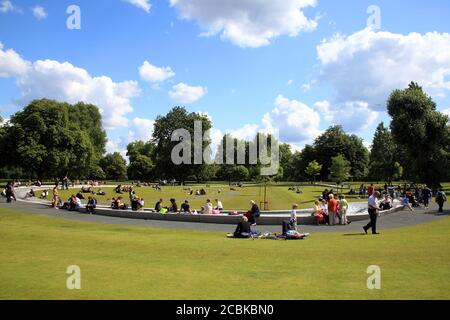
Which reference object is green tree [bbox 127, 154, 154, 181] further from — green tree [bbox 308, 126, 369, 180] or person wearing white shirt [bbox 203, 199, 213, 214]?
person wearing white shirt [bbox 203, 199, 213, 214]

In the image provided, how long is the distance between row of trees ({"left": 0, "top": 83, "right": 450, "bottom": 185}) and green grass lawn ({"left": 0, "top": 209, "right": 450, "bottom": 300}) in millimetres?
43785

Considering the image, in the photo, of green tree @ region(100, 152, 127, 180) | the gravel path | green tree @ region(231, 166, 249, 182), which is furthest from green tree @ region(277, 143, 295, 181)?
the gravel path

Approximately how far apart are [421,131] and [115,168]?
10041 cm

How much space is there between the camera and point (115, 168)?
134 metres

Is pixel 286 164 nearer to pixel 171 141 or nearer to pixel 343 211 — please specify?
pixel 171 141

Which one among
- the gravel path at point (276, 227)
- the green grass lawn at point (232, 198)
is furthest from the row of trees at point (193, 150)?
the gravel path at point (276, 227)

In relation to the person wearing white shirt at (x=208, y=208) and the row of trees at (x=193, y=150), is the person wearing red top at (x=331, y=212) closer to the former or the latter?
the person wearing white shirt at (x=208, y=208)

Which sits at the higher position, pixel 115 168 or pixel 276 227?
pixel 115 168

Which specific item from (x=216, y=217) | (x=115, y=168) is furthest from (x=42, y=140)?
(x=115, y=168)

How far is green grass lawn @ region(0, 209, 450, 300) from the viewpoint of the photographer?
8953mm

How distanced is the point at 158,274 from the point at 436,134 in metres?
57.7

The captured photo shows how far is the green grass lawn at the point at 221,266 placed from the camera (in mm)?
8953
